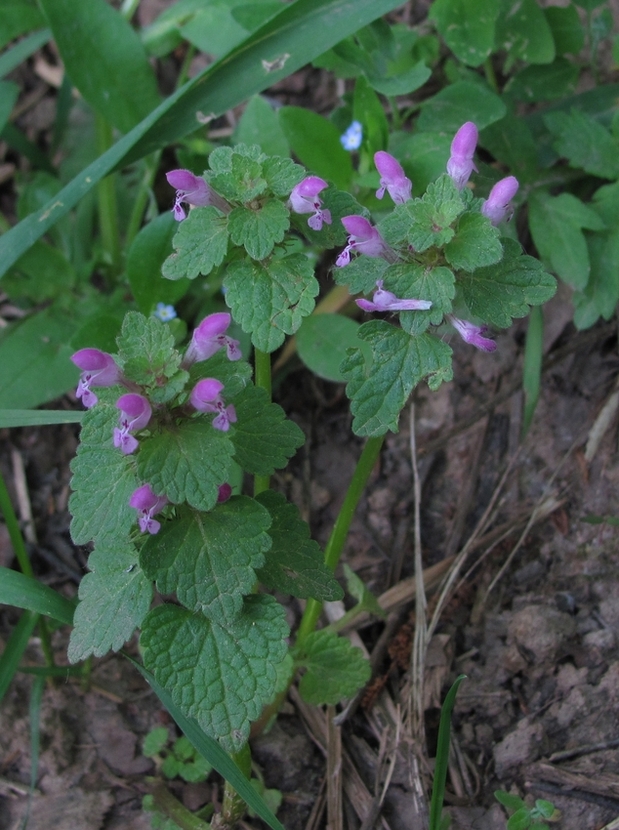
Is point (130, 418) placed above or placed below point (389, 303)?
above

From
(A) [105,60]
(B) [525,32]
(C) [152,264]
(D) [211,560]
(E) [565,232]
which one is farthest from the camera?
(A) [105,60]

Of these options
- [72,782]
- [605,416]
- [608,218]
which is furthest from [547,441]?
[72,782]

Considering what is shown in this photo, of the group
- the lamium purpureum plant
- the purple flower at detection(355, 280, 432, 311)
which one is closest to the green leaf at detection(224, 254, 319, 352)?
the lamium purpureum plant

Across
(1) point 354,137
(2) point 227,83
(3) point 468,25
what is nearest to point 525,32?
(3) point 468,25

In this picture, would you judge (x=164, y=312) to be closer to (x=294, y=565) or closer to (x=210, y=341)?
(x=210, y=341)

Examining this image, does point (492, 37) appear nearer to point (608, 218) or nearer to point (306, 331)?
point (608, 218)

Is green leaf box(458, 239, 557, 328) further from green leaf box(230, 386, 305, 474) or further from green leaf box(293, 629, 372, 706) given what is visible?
green leaf box(293, 629, 372, 706)

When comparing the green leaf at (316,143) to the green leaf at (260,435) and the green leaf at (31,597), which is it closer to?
the green leaf at (260,435)
